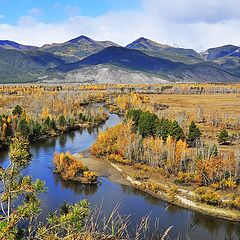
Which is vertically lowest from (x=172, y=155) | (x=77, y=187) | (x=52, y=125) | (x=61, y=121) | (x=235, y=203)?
(x=77, y=187)

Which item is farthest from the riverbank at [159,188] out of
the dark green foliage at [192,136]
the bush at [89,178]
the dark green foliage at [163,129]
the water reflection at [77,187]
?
the dark green foliage at [192,136]

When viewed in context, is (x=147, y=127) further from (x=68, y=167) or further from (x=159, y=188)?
(x=159, y=188)

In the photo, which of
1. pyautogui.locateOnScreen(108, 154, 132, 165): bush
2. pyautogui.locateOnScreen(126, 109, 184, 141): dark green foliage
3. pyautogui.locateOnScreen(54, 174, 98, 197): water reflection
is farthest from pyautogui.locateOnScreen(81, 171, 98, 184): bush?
pyautogui.locateOnScreen(126, 109, 184, 141): dark green foliage

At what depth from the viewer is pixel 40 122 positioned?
6900 centimetres

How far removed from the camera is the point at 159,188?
37.9 metres

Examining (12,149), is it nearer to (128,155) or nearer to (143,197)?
(143,197)

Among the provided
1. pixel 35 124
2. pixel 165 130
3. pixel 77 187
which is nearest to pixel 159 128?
pixel 165 130

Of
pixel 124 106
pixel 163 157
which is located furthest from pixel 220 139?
pixel 124 106

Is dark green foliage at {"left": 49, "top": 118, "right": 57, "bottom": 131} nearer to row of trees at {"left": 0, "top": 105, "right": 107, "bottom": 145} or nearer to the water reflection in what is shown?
row of trees at {"left": 0, "top": 105, "right": 107, "bottom": 145}

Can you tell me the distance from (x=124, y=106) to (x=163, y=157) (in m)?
55.0

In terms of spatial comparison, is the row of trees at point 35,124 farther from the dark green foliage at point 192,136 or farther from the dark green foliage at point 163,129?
the dark green foliage at point 192,136

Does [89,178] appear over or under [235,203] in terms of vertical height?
under

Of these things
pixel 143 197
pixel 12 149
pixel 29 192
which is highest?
pixel 12 149

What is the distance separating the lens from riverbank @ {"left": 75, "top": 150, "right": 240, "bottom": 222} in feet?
107
